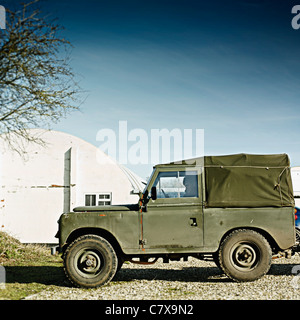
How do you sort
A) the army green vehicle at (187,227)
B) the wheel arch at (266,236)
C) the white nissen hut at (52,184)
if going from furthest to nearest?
the white nissen hut at (52,184), the wheel arch at (266,236), the army green vehicle at (187,227)

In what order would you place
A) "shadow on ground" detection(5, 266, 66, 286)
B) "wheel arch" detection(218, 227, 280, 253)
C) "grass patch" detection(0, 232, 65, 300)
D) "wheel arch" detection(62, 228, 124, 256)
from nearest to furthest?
"grass patch" detection(0, 232, 65, 300), "wheel arch" detection(218, 227, 280, 253), "wheel arch" detection(62, 228, 124, 256), "shadow on ground" detection(5, 266, 66, 286)

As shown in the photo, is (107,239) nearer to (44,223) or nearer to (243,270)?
(243,270)

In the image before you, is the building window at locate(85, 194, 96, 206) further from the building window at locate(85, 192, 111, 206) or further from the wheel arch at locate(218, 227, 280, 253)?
the wheel arch at locate(218, 227, 280, 253)

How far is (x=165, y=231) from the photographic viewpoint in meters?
7.59

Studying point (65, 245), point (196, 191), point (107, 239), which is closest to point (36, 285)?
point (65, 245)

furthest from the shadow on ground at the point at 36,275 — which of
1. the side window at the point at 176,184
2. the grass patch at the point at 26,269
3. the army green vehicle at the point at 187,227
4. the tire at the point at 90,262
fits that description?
the side window at the point at 176,184

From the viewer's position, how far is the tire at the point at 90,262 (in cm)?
750

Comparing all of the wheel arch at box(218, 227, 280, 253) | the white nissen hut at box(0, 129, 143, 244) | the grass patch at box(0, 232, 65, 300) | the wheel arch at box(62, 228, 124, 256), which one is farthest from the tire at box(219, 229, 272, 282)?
the white nissen hut at box(0, 129, 143, 244)

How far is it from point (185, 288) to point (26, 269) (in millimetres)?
4933

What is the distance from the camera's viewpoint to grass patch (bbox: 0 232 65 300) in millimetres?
7461

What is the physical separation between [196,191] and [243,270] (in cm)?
190

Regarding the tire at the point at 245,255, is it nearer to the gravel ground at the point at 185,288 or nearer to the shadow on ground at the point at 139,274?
the gravel ground at the point at 185,288

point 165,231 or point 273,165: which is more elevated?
point 273,165

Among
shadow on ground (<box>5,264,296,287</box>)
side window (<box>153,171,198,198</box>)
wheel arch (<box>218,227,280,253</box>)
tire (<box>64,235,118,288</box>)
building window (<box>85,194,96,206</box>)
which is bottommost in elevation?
shadow on ground (<box>5,264,296,287</box>)
